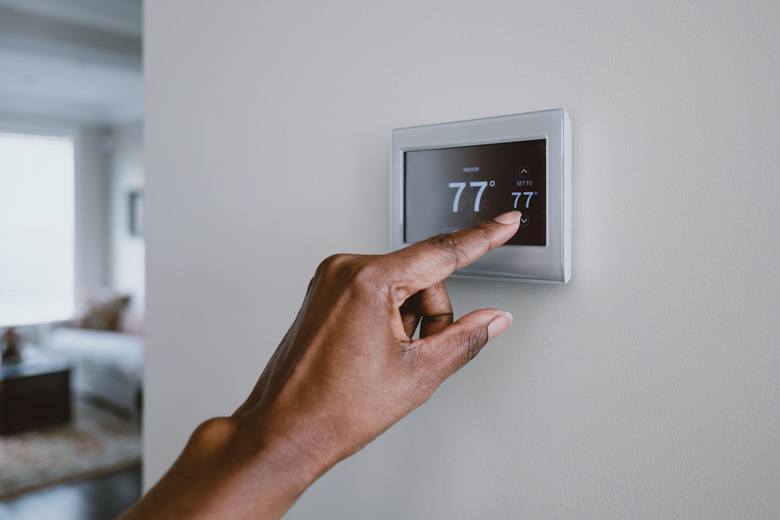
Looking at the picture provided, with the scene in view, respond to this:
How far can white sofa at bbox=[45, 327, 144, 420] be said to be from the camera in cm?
153

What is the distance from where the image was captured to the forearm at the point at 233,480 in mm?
345

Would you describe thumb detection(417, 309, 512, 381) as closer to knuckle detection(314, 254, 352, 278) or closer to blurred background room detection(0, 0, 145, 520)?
knuckle detection(314, 254, 352, 278)

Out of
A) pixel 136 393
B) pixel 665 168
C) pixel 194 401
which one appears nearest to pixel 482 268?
pixel 665 168

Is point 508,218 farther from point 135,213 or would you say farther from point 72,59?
point 72,59

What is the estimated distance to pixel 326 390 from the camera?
1.23ft

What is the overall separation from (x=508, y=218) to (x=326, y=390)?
0.21m

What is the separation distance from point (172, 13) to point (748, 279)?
86 centimetres

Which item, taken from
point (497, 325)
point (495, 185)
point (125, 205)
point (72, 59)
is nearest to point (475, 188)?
point (495, 185)

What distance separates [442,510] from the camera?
55cm

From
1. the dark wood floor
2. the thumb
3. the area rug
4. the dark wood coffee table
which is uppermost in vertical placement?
the thumb

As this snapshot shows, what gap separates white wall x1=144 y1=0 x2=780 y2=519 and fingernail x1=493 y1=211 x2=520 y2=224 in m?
0.07

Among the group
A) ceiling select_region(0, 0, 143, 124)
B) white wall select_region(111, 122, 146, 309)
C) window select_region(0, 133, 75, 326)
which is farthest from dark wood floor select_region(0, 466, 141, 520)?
ceiling select_region(0, 0, 143, 124)

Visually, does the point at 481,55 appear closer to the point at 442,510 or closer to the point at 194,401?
the point at 442,510

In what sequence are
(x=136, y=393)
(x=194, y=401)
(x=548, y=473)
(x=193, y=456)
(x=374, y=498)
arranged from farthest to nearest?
(x=136, y=393)
(x=194, y=401)
(x=374, y=498)
(x=548, y=473)
(x=193, y=456)
